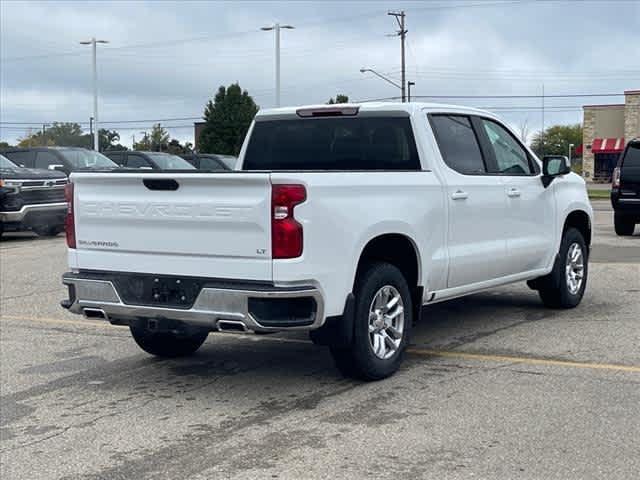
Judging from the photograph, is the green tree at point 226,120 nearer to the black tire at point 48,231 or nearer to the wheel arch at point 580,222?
the black tire at point 48,231

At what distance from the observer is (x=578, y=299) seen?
9.60 metres

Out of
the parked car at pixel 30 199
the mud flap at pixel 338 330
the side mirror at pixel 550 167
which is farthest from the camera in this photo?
the parked car at pixel 30 199

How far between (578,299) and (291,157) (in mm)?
3617

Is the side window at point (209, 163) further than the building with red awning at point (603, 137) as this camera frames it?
No

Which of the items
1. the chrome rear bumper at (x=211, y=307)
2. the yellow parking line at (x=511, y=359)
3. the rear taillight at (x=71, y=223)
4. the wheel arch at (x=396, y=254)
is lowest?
the yellow parking line at (x=511, y=359)

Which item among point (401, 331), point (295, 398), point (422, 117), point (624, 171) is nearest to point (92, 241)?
point (295, 398)

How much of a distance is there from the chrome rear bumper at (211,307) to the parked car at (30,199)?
12.6 m

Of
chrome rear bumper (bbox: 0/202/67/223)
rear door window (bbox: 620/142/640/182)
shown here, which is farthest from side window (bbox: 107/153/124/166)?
rear door window (bbox: 620/142/640/182)

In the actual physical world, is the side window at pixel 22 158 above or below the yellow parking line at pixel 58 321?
above

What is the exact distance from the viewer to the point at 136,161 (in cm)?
2453

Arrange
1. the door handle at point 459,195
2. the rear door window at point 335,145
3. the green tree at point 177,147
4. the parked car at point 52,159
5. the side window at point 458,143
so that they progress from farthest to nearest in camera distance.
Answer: the green tree at point 177,147, the parked car at point 52,159, the side window at point 458,143, the rear door window at point 335,145, the door handle at point 459,195

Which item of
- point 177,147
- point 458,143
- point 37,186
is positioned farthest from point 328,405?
point 177,147

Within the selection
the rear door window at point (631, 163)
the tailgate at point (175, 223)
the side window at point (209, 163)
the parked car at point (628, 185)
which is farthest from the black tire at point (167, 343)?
the side window at point (209, 163)

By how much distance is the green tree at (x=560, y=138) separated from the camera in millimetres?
123375
